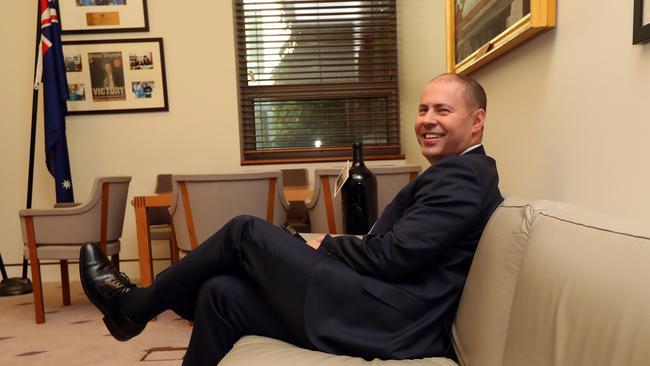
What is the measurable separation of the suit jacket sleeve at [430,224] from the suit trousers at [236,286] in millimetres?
163

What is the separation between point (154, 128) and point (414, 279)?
3.24m

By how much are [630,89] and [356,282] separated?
0.79 m

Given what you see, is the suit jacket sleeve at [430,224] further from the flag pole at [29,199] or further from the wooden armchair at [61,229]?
the flag pole at [29,199]

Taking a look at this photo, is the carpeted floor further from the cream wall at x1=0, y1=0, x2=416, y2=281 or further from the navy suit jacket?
the navy suit jacket

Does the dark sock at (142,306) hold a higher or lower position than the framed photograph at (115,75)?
lower

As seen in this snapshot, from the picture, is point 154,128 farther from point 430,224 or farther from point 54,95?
point 430,224

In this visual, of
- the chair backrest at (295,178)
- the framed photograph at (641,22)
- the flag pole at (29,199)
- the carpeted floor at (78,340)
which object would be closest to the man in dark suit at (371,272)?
the framed photograph at (641,22)

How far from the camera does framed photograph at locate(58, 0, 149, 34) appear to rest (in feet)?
12.8

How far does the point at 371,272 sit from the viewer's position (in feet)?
4.28

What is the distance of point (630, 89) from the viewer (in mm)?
1096

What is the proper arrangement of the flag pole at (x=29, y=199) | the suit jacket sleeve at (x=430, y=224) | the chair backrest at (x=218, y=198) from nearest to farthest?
1. the suit jacket sleeve at (x=430, y=224)
2. the chair backrest at (x=218, y=198)
3. the flag pole at (x=29, y=199)

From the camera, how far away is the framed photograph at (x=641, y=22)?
100 cm

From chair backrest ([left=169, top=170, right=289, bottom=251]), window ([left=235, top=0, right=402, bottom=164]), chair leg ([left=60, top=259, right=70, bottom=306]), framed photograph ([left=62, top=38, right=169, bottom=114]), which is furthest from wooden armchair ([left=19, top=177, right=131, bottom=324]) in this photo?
window ([left=235, top=0, right=402, bottom=164])

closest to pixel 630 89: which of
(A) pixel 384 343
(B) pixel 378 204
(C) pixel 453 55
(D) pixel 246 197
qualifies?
(A) pixel 384 343
